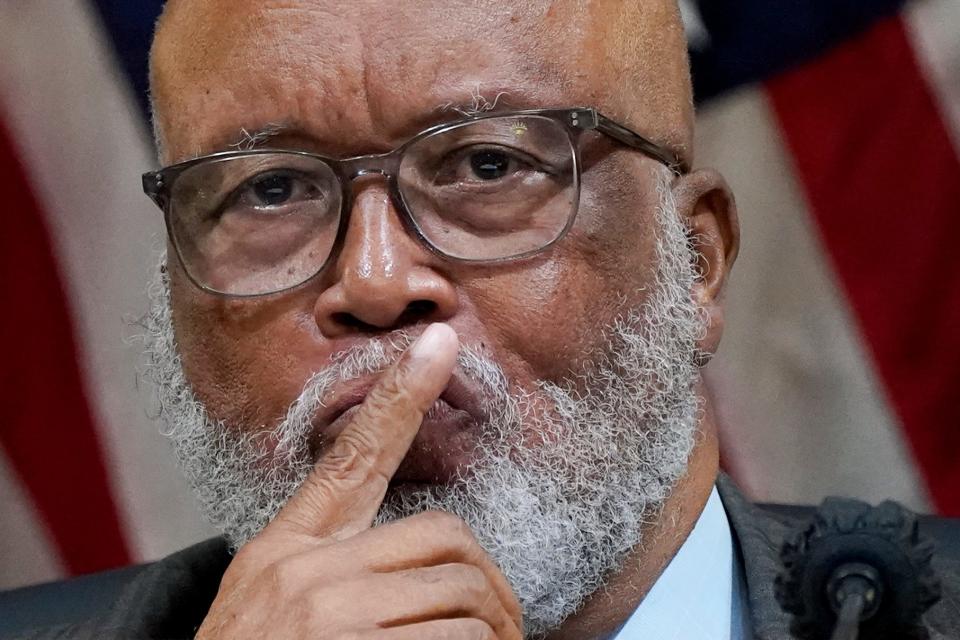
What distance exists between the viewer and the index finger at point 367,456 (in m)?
1.23

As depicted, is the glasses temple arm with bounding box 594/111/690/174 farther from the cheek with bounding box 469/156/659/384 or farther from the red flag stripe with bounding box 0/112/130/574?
the red flag stripe with bounding box 0/112/130/574

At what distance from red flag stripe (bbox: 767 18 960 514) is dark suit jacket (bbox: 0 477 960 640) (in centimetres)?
31

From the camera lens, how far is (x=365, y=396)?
4.45ft

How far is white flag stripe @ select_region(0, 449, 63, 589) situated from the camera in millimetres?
2627

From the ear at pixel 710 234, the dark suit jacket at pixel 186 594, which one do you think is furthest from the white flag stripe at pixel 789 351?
the ear at pixel 710 234

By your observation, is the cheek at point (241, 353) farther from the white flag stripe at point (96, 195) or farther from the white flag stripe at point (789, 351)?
the white flag stripe at point (789, 351)

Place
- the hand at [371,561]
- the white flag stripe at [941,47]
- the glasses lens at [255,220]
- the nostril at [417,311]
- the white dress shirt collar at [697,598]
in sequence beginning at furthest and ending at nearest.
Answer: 1. the white flag stripe at [941,47]
2. the white dress shirt collar at [697,598]
3. the glasses lens at [255,220]
4. the nostril at [417,311]
5. the hand at [371,561]

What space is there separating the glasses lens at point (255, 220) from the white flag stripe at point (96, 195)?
3.29ft

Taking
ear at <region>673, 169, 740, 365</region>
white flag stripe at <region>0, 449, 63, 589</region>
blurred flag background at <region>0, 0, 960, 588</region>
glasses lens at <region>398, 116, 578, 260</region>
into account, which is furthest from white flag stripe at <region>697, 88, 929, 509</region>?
white flag stripe at <region>0, 449, 63, 589</region>

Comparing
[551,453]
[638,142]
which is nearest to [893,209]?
[638,142]

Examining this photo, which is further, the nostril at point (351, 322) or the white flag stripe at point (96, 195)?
the white flag stripe at point (96, 195)

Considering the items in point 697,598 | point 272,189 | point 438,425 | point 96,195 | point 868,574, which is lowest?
point 697,598

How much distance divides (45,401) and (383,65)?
1.55 m

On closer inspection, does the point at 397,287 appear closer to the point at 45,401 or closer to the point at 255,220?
the point at 255,220
